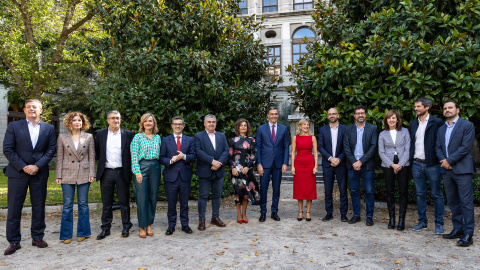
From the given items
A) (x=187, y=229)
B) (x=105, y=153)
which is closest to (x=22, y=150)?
(x=105, y=153)

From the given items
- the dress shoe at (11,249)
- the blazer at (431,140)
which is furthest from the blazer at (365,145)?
the dress shoe at (11,249)

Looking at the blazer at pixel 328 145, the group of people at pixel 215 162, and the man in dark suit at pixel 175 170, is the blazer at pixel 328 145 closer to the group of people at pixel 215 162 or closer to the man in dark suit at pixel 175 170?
the group of people at pixel 215 162

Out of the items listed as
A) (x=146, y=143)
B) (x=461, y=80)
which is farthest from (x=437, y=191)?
(x=146, y=143)

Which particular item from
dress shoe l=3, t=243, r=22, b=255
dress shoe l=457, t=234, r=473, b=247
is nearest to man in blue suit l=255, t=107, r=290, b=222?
dress shoe l=457, t=234, r=473, b=247

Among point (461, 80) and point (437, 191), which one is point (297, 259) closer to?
point (437, 191)

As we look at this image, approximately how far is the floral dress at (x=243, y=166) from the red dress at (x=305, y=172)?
3.07 ft

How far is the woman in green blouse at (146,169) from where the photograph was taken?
18.8 feet

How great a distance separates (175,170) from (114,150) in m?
1.13

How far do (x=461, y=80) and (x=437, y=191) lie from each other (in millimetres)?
2183

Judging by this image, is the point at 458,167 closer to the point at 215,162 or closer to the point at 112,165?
the point at 215,162

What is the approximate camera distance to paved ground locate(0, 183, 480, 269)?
14.6 feet

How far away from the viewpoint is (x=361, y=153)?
6551 millimetres

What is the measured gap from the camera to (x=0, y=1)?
15734mm

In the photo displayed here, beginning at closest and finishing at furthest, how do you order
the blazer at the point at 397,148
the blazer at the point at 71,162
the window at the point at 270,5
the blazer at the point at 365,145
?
the blazer at the point at 71,162, the blazer at the point at 397,148, the blazer at the point at 365,145, the window at the point at 270,5
